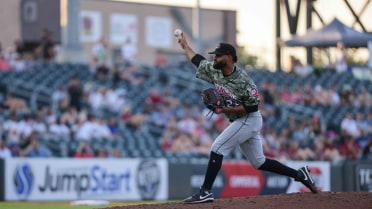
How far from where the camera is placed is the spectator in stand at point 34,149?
773 inches

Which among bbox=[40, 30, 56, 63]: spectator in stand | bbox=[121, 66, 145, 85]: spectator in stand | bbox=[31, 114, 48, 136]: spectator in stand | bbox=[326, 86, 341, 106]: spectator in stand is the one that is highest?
bbox=[40, 30, 56, 63]: spectator in stand

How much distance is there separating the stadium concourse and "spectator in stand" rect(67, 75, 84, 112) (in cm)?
2

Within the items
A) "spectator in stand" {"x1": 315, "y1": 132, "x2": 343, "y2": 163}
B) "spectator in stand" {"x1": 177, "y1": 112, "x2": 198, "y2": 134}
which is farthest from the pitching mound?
"spectator in stand" {"x1": 315, "y1": 132, "x2": 343, "y2": 163}

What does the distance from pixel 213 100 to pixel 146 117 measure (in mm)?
11501

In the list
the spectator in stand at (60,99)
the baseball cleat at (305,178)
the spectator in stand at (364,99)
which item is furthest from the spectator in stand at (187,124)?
the baseball cleat at (305,178)

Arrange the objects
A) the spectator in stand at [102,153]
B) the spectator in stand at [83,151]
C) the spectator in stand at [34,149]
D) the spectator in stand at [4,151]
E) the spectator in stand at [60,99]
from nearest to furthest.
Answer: the spectator in stand at [4,151] → the spectator in stand at [34,149] → the spectator in stand at [83,151] → the spectator in stand at [102,153] → the spectator in stand at [60,99]

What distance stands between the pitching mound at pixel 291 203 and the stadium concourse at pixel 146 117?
859 cm

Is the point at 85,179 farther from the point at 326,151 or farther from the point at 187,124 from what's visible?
the point at 326,151

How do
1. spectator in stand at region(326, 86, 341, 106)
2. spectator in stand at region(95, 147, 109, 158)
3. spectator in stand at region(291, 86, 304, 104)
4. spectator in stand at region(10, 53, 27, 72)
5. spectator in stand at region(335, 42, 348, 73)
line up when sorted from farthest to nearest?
1. spectator in stand at region(335, 42, 348, 73)
2. spectator in stand at region(326, 86, 341, 106)
3. spectator in stand at region(291, 86, 304, 104)
4. spectator in stand at region(10, 53, 27, 72)
5. spectator in stand at region(95, 147, 109, 158)

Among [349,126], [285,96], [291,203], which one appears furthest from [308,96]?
[291,203]

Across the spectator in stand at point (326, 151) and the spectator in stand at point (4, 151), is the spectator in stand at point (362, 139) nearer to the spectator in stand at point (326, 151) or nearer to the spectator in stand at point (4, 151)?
the spectator in stand at point (326, 151)

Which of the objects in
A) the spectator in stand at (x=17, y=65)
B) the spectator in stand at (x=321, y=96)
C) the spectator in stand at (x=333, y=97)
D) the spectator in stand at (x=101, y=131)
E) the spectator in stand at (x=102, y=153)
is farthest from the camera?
the spectator in stand at (x=333, y=97)

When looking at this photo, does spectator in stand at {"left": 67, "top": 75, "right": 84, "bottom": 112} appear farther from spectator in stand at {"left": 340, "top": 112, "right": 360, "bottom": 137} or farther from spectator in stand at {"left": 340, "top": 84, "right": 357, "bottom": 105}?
spectator in stand at {"left": 340, "top": 84, "right": 357, "bottom": 105}

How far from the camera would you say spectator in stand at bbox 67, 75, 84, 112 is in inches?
853
